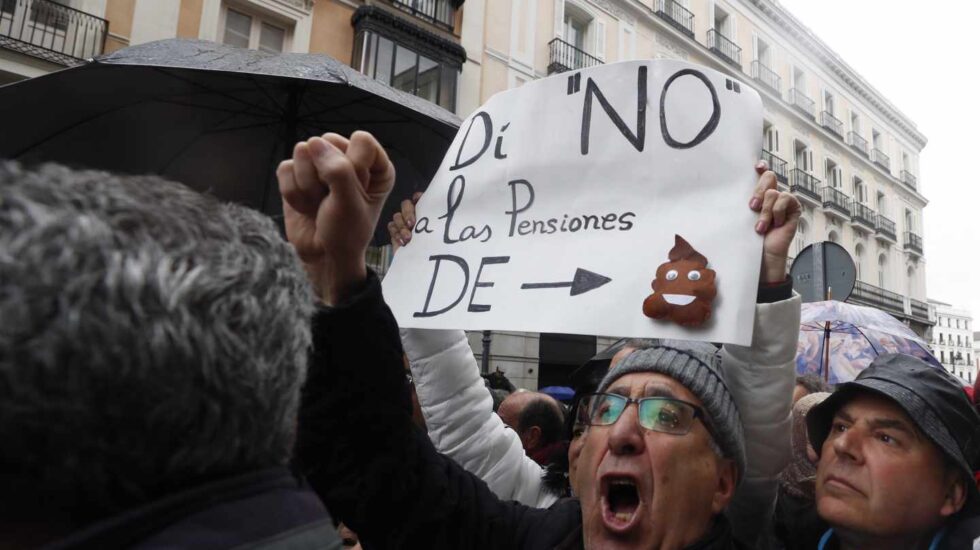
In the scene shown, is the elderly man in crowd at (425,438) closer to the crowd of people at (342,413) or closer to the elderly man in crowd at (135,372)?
the crowd of people at (342,413)

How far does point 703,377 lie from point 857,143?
29.7m

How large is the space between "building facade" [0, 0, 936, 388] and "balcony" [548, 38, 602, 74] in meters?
0.04

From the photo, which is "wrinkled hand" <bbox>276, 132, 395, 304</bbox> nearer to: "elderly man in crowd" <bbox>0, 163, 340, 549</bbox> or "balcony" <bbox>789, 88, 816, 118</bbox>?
"elderly man in crowd" <bbox>0, 163, 340, 549</bbox>

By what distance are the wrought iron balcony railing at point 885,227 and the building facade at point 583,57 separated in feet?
0.33

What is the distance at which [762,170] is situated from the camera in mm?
1468

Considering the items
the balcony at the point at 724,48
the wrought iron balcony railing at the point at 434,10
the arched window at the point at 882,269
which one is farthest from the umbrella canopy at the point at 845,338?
the arched window at the point at 882,269

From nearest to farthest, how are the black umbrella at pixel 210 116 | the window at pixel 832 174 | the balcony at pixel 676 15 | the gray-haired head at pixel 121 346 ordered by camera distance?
the gray-haired head at pixel 121 346, the black umbrella at pixel 210 116, the balcony at pixel 676 15, the window at pixel 832 174

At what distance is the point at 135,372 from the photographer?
52cm

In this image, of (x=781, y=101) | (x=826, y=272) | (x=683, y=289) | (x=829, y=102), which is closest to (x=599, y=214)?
(x=683, y=289)

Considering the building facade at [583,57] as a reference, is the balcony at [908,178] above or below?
above

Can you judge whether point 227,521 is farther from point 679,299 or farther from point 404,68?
point 404,68

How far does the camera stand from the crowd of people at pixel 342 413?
1.69ft

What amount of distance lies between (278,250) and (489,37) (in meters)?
14.1

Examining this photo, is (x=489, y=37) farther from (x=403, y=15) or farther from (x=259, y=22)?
(x=259, y=22)
